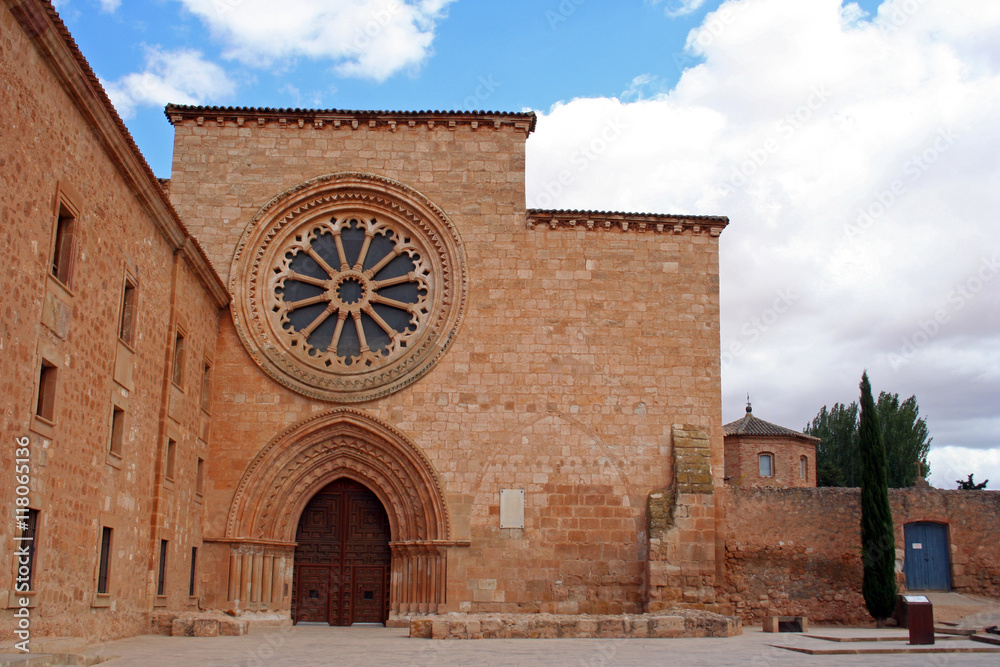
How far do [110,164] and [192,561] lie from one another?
25.3 feet

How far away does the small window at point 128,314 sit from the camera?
13.6 meters

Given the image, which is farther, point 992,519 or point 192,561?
point 992,519

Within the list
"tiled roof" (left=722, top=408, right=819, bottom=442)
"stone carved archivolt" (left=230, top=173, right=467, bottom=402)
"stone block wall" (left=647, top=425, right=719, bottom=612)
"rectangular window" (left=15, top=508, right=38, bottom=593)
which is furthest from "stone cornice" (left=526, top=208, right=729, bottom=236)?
"tiled roof" (left=722, top=408, right=819, bottom=442)

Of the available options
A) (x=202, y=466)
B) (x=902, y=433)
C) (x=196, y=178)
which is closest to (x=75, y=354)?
(x=202, y=466)

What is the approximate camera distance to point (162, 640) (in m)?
A: 13.0

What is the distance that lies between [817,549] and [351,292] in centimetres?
1067

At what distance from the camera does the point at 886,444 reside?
39844 millimetres

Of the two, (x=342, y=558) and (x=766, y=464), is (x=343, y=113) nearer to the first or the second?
(x=342, y=558)

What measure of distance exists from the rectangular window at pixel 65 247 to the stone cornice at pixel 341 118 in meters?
8.65

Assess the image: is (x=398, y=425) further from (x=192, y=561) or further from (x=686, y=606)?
(x=686, y=606)

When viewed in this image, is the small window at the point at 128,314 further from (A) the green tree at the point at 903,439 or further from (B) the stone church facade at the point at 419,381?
(A) the green tree at the point at 903,439

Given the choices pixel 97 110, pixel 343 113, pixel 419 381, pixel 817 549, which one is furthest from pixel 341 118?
pixel 817 549

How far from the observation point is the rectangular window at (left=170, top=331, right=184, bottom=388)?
16000 millimetres

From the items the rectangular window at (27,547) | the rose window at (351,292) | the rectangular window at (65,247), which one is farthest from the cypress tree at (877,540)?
the rectangular window at (65,247)
